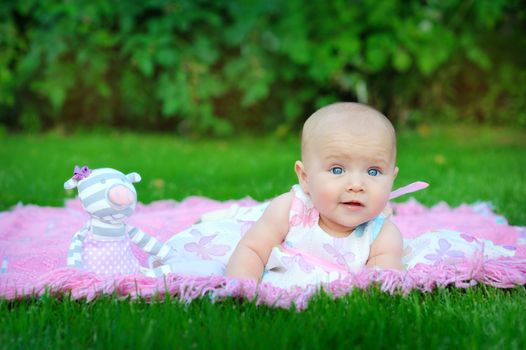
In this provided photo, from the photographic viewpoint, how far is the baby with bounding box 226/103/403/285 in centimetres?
219

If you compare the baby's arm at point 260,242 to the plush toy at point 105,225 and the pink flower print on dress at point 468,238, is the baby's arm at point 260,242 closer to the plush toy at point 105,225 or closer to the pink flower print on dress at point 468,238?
the plush toy at point 105,225

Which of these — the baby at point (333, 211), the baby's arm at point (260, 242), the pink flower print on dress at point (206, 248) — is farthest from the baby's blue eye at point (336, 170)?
the pink flower print on dress at point (206, 248)

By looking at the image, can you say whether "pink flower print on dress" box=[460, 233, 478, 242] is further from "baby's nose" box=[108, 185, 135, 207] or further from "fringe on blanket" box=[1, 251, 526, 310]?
"baby's nose" box=[108, 185, 135, 207]

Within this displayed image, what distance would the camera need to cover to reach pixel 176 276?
2.10 m

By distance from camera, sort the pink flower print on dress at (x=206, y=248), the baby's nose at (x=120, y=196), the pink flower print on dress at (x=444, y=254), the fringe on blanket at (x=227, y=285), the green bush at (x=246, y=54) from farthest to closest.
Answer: the green bush at (x=246, y=54), the pink flower print on dress at (x=206, y=248), the pink flower print on dress at (x=444, y=254), the baby's nose at (x=120, y=196), the fringe on blanket at (x=227, y=285)

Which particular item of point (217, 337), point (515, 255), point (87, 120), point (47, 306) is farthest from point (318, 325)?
point (87, 120)

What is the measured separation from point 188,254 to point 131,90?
17.1 ft

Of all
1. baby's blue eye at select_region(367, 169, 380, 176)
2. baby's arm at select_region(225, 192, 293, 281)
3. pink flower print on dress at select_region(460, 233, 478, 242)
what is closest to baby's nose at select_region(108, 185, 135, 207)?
baby's arm at select_region(225, 192, 293, 281)

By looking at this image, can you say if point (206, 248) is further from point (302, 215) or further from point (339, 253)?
point (339, 253)

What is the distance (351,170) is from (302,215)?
27 centimetres

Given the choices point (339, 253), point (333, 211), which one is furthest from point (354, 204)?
point (339, 253)

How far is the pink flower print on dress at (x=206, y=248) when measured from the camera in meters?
2.56

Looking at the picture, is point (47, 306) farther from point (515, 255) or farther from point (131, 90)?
point (131, 90)

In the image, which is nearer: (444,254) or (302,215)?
(302,215)
